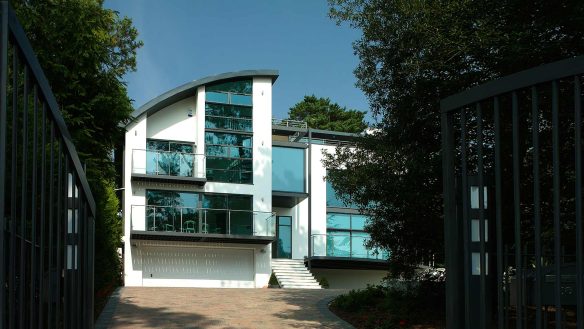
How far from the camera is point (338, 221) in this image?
32281 millimetres

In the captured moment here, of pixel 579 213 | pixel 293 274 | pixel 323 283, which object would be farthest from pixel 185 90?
pixel 579 213

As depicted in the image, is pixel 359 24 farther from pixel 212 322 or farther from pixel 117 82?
pixel 212 322

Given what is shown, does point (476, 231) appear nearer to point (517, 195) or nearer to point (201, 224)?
point (517, 195)

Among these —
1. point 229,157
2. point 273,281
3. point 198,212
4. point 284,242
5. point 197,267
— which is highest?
point 229,157

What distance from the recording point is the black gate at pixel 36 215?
2.70 meters

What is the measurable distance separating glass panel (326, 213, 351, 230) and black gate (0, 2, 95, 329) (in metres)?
27.0

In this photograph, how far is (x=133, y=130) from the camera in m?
27.8

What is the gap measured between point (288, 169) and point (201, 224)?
5.45 meters

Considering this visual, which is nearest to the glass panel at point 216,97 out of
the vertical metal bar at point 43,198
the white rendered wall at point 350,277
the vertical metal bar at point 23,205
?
the white rendered wall at point 350,277

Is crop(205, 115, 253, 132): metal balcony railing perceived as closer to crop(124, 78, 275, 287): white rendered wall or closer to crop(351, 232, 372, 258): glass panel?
crop(124, 78, 275, 287): white rendered wall

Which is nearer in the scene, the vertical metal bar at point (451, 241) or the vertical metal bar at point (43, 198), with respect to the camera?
the vertical metal bar at point (43, 198)

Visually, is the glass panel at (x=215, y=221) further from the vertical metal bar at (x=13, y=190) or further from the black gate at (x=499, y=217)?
the vertical metal bar at (x=13, y=190)

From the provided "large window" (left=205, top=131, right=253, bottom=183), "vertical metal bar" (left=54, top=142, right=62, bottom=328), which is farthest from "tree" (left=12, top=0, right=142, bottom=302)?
"large window" (left=205, top=131, right=253, bottom=183)

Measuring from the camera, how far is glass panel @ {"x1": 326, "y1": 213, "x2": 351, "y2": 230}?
3206cm
